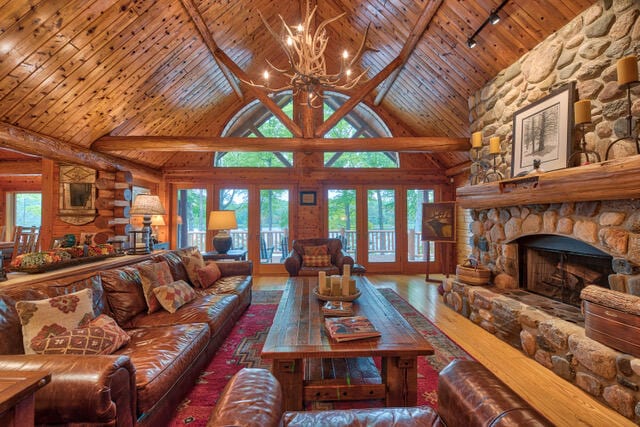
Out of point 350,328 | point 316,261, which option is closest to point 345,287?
point 350,328

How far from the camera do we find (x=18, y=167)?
225 inches

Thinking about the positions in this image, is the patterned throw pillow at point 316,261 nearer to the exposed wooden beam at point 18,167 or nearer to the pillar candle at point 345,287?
the pillar candle at point 345,287

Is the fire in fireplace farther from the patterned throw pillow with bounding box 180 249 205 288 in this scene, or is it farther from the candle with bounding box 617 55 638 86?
the patterned throw pillow with bounding box 180 249 205 288

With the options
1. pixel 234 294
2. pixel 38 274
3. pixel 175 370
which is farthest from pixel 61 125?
pixel 175 370

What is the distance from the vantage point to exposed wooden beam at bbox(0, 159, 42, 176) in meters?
5.71

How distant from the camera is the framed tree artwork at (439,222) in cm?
560

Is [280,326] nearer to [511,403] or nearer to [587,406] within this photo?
[511,403]

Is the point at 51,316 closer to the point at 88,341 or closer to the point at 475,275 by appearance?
the point at 88,341

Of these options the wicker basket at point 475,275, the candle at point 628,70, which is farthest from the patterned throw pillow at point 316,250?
the candle at point 628,70

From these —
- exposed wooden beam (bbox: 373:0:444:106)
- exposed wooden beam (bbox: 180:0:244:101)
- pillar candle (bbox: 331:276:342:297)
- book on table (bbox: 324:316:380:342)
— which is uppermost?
exposed wooden beam (bbox: 180:0:244:101)

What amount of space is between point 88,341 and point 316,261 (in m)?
3.42

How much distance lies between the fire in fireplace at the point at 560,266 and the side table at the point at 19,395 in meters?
3.72

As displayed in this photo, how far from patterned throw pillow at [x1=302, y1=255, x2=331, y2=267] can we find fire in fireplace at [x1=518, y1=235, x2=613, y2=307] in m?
2.68

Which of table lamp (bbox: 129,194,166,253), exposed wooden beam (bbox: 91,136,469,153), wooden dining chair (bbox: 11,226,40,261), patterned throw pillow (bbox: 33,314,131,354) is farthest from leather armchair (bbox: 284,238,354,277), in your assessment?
wooden dining chair (bbox: 11,226,40,261)
